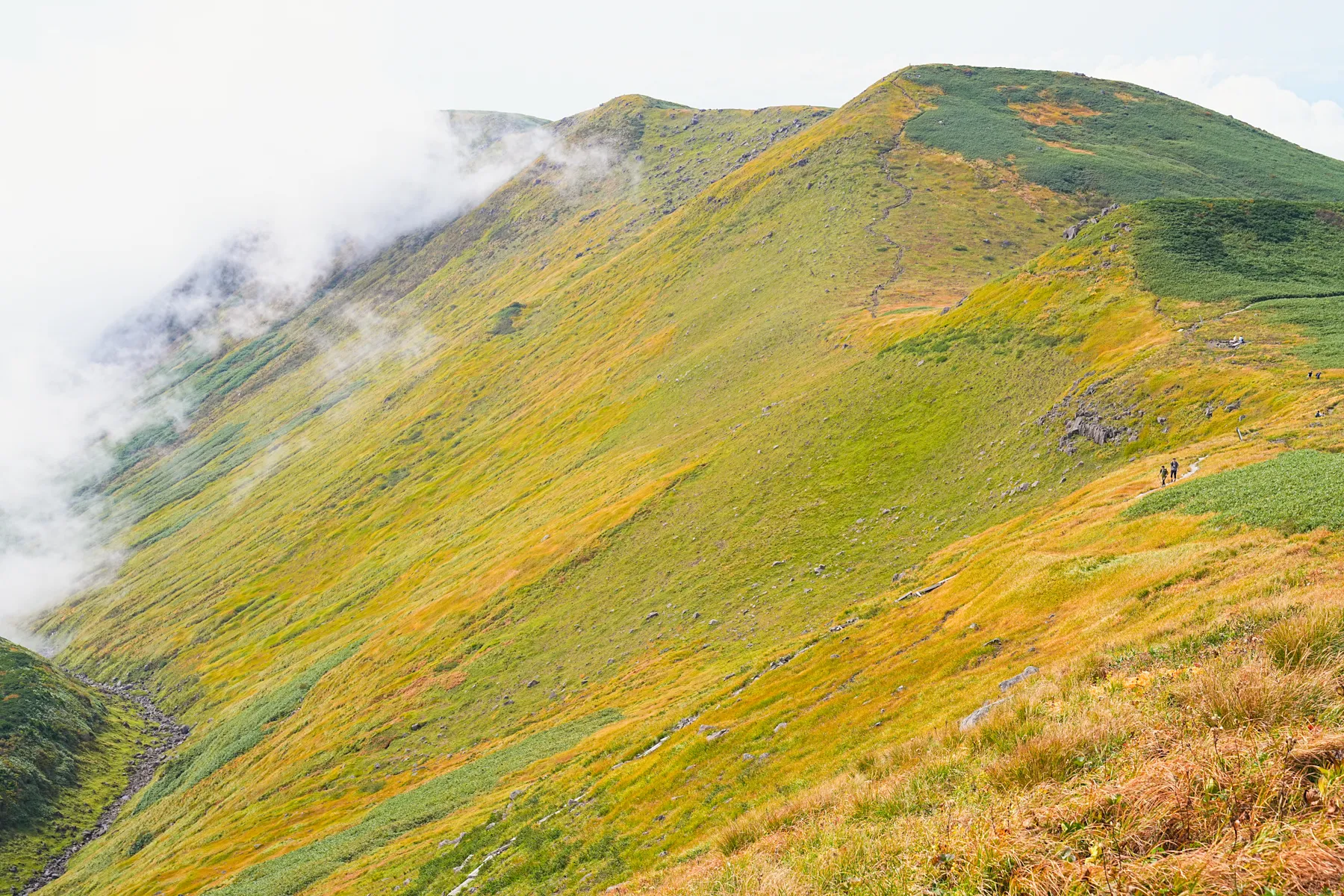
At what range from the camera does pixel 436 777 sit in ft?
197

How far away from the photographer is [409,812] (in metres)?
54.2

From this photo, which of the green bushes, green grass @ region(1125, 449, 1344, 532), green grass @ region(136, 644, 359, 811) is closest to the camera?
green grass @ region(1125, 449, 1344, 532)

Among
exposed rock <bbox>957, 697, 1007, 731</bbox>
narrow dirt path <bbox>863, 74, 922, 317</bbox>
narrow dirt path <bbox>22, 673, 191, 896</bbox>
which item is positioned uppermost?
narrow dirt path <bbox>863, 74, 922, 317</bbox>

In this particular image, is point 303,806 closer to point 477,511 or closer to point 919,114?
point 477,511

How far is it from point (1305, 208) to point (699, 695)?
7949 cm

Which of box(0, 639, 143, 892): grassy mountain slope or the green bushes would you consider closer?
box(0, 639, 143, 892): grassy mountain slope

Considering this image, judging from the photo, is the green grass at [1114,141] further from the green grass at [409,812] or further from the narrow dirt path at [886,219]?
the green grass at [409,812]

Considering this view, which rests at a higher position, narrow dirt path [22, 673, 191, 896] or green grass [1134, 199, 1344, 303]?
green grass [1134, 199, 1344, 303]

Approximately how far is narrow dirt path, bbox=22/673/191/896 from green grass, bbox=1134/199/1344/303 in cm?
16434

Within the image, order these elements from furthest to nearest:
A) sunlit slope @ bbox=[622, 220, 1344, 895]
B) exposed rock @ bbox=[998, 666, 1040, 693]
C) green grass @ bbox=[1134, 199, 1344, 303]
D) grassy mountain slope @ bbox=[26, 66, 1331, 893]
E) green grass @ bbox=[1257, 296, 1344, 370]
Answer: green grass @ bbox=[1134, 199, 1344, 303] < green grass @ bbox=[1257, 296, 1344, 370] < grassy mountain slope @ bbox=[26, 66, 1331, 893] < exposed rock @ bbox=[998, 666, 1040, 693] < sunlit slope @ bbox=[622, 220, 1344, 895]

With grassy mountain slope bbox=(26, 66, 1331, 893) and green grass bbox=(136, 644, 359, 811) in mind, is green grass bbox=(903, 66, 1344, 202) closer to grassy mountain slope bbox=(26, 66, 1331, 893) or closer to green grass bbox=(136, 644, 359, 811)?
grassy mountain slope bbox=(26, 66, 1331, 893)

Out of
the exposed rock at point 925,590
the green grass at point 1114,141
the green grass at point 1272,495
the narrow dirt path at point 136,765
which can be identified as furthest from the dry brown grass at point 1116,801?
the narrow dirt path at point 136,765

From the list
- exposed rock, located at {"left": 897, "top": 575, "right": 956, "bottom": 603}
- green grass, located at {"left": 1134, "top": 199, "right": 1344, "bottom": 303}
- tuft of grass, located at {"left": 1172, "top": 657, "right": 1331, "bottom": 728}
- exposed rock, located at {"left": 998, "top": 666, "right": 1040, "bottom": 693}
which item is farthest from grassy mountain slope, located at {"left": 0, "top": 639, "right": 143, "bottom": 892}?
green grass, located at {"left": 1134, "top": 199, "right": 1344, "bottom": 303}

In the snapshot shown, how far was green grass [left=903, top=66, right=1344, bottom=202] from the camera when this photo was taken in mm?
135750
